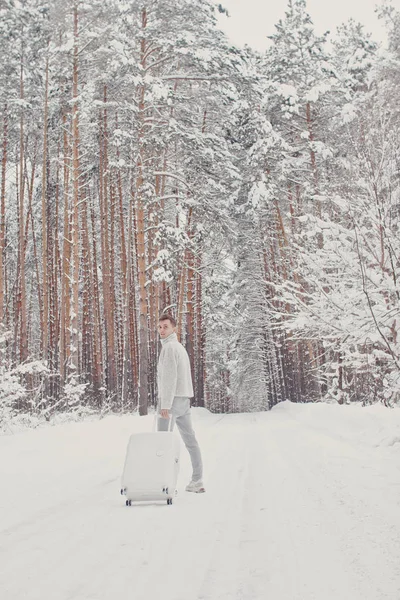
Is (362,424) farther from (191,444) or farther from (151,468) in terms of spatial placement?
(151,468)

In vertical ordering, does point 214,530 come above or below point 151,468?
below

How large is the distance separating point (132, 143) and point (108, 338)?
828cm

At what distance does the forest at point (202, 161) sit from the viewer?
1064 cm

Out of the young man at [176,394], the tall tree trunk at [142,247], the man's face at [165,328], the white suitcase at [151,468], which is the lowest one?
the white suitcase at [151,468]

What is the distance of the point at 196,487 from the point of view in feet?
18.8

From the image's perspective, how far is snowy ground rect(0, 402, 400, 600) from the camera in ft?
9.46

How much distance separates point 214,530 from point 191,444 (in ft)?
6.43

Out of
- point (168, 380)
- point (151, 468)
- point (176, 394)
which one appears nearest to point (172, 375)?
point (168, 380)

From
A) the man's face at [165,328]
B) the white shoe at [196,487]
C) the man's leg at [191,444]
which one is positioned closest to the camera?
the white shoe at [196,487]

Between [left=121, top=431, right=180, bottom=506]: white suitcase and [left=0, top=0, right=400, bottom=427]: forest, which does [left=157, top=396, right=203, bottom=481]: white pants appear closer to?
[left=121, top=431, right=180, bottom=506]: white suitcase

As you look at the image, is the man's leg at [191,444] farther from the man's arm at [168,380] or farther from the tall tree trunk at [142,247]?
the tall tree trunk at [142,247]

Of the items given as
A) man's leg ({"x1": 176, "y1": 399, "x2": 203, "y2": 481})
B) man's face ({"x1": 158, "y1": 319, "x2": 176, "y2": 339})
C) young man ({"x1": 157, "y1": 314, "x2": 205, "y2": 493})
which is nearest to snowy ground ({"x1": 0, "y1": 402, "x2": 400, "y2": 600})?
man's leg ({"x1": 176, "y1": 399, "x2": 203, "y2": 481})

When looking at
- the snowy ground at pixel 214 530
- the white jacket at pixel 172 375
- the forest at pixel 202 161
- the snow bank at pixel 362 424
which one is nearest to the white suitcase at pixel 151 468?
the snowy ground at pixel 214 530

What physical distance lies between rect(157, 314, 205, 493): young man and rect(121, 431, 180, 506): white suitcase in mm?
371
